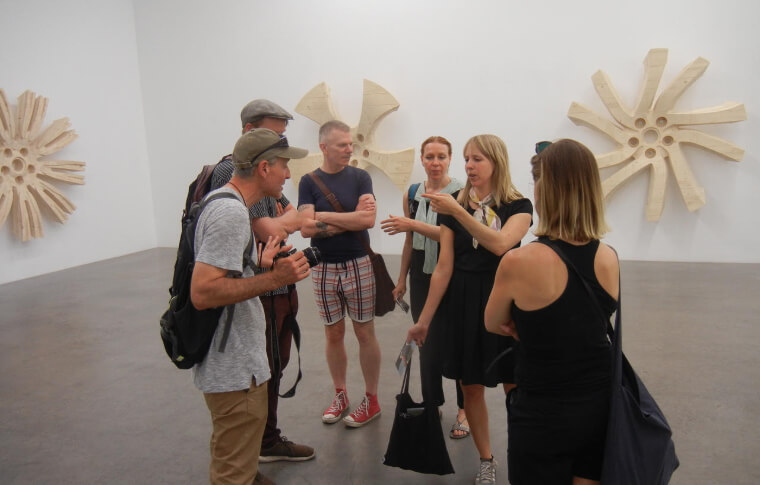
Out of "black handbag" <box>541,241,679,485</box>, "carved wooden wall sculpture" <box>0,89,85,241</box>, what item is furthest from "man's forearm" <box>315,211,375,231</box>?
"carved wooden wall sculpture" <box>0,89,85,241</box>

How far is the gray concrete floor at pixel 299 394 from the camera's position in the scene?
2.22 m

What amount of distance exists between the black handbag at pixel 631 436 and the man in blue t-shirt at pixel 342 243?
136cm

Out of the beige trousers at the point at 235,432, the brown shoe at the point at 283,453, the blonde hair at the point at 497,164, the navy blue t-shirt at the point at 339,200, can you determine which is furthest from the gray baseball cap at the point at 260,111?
the brown shoe at the point at 283,453

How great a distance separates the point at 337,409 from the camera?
262 cm

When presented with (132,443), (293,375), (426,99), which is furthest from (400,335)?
(426,99)

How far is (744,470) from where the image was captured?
2078 millimetres

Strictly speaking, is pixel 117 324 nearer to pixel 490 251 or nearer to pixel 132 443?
pixel 132 443

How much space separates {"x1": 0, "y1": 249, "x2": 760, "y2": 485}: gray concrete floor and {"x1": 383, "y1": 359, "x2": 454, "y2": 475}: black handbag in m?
0.24

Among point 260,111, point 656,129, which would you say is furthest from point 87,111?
point 656,129

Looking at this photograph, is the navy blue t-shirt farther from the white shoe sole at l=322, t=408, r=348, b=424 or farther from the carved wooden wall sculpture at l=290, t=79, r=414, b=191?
the carved wooden wall sculpture at l=290, t=79, r=414, b=191

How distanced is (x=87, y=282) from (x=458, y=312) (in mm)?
4950

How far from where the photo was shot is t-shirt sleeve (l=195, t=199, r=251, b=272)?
138 centimetres

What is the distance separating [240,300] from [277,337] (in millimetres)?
679

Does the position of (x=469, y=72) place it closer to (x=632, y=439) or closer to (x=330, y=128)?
(x=330, y=128)
